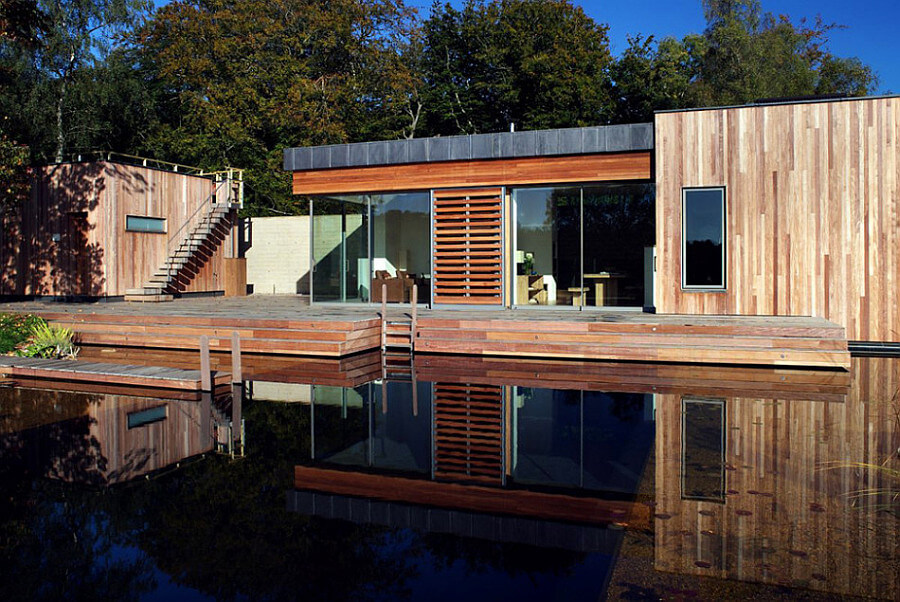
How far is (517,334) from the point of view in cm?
1070

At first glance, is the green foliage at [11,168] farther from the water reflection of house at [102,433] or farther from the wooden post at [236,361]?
the wooden post at [236,361]

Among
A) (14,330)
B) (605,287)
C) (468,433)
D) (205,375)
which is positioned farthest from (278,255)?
(468,433)

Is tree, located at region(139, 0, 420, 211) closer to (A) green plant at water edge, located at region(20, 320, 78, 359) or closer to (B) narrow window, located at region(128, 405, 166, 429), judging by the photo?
(A) green plant at water edge, located at region(20, 320, 78, 359)

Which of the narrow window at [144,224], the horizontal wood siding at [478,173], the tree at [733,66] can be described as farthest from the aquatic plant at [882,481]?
the tree at [733,66]

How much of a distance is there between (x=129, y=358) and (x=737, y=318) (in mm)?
8989

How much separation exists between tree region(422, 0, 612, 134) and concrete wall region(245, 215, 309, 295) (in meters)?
9.85

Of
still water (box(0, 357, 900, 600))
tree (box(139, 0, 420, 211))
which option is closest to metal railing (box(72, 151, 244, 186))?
tree (box(139, 0, 420, 211))

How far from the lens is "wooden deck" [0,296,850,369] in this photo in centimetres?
945

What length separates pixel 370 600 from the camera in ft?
9.96

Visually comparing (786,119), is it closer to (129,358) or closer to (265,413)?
(265,413)

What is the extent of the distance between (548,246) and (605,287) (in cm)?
125

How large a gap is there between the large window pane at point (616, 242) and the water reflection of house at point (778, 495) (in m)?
6.07

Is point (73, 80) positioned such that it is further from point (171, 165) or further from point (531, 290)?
point (531, 290)

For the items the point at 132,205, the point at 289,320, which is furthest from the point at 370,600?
the point at 132,205
